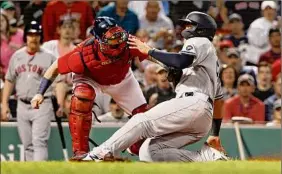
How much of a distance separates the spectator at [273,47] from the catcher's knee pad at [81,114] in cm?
524

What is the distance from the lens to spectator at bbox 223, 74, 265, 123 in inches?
565

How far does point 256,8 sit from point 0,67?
3868 millimetres

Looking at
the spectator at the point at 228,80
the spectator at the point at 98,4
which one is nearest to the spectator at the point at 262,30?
the spectator at the point at 228,80

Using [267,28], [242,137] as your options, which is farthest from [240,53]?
[242,137]

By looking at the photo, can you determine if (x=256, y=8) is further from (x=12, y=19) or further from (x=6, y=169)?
(x=6, y=169)

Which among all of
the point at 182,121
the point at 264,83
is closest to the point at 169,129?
the point at 182,121

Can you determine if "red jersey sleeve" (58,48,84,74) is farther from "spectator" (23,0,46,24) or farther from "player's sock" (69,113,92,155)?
"spectator" (23,0,46,24)

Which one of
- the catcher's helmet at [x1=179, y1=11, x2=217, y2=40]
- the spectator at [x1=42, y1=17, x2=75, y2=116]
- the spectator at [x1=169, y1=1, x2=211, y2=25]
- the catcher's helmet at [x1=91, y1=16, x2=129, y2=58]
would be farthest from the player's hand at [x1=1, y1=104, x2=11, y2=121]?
the catcher's helmet at [x1=179, y1=11, x2=217, y2=40]

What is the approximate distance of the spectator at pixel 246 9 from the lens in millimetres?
15875

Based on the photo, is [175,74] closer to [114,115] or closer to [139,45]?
[139,45]

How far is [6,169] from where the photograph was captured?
26.5 ft

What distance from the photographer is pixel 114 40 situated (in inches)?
411

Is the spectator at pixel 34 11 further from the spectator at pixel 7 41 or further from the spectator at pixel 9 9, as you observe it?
the spectator at pixel 7 41

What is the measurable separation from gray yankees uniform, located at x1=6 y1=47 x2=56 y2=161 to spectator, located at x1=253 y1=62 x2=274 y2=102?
285 cm
